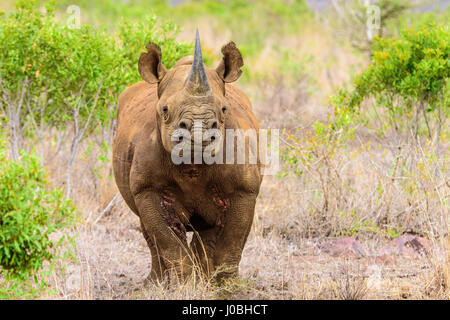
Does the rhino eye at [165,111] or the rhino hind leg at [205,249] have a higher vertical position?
the rhino eye at [165,111]

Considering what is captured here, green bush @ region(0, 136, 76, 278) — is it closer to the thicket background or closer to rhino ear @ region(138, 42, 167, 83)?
the thicket background

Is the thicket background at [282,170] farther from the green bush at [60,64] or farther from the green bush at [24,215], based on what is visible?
→ the green bush at [24,215]

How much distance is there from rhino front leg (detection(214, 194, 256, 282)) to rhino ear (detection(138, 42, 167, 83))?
1.14 metres

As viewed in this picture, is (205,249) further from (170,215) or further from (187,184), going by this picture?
(187,184)

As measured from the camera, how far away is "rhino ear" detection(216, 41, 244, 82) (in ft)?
19.6

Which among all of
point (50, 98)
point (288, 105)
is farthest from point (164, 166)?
point (288, 105)

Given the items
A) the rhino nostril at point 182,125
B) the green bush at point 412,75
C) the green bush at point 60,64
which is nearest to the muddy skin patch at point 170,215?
the rhino nostril at point 182,125

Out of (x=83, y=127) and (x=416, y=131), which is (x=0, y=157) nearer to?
(x=83, y=127)

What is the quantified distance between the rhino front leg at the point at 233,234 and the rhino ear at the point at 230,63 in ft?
3.09

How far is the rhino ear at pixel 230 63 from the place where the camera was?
598cm

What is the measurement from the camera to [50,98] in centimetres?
939

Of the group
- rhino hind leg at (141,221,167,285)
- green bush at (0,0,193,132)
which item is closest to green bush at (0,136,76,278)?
rhino hind leg at (141,221,167,285)

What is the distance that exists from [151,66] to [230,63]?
2.05 ft

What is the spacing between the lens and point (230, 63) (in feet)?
19.7
